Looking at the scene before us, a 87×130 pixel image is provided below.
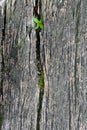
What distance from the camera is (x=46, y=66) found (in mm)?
2023

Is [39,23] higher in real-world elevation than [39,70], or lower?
higher

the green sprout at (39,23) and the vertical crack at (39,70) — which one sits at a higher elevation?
the green sprout at (39,23)

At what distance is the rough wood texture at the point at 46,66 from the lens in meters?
2.01

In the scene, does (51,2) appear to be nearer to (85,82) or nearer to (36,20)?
(36,20)

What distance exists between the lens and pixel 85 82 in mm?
2006

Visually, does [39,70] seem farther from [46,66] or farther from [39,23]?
[39,23]

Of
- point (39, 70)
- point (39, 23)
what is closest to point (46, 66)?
point (39, 70)

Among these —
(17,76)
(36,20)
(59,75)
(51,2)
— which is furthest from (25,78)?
(51,2)

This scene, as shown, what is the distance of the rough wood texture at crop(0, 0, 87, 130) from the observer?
6.59 feet

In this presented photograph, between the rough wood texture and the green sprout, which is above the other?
the green sprout

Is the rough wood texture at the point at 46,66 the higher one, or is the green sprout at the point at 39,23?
the green sprout at the point at 39,23

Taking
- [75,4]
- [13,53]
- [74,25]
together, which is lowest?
[13,53]

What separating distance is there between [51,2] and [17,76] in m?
0.50

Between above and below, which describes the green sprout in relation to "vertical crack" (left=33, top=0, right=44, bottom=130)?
above
